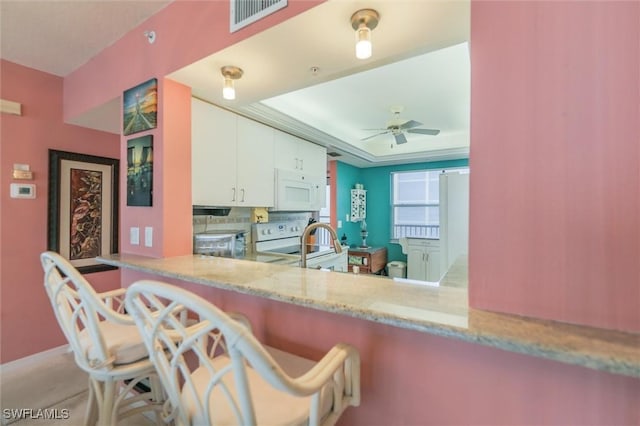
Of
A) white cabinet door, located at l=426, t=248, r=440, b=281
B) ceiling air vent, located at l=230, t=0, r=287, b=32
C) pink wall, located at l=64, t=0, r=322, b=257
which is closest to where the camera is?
ceiling air vent, located at l=230, t=0, r=287, b=32

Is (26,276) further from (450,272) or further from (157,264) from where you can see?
(450,272)

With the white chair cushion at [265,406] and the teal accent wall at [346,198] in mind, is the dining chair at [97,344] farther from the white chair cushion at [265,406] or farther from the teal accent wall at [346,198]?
the teal accent wall at [346,198]

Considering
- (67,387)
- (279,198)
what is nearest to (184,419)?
(67,387)

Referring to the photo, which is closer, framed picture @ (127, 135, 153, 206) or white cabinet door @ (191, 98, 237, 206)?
framed picture @ (127, 135, 153, 206)

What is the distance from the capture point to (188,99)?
6.04 ft

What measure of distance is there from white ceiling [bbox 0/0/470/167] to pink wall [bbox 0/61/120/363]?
18cm

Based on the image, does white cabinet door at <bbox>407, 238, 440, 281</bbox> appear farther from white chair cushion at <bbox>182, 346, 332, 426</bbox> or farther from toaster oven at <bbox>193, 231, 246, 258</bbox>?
white chair cushion at <bbox>182, 346, 332, 426</bbox>

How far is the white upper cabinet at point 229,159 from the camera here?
2102 mm

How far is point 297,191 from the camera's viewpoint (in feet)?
10.8

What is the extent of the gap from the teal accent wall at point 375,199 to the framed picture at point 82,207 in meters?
3.19

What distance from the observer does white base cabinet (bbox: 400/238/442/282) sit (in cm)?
468

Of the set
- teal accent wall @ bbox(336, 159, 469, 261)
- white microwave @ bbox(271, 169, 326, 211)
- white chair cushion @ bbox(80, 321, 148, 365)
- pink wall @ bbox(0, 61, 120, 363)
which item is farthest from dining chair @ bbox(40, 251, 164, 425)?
teal accent wall @ bbox(336, 159, 469, 261)

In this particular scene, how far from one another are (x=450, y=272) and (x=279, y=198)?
184 centimetres

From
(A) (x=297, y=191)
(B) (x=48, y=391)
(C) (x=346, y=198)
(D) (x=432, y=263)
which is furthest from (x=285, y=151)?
(D) (x=432, y=263)
